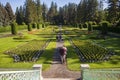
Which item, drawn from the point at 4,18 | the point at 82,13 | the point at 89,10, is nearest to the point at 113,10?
the point at 89,10

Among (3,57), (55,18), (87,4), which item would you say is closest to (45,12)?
(55,18)

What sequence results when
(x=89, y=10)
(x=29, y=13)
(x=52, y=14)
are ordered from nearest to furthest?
(x=29, y=13), (x=89, y=10), (x=52, y=14)

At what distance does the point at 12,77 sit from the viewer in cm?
994

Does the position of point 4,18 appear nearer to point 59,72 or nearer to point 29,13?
point 29,13

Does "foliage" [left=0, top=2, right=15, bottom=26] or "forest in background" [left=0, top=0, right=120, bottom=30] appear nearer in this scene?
"forest in background" [left=0, top=0, right=120, bottom=30]

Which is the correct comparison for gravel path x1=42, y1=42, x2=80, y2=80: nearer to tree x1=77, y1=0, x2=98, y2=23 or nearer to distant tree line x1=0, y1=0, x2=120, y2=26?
distant tree line x1=0, y1=0, x2=120, y2=26

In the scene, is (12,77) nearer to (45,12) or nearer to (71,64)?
(71,64)

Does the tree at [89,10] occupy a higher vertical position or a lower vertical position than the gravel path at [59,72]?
higher

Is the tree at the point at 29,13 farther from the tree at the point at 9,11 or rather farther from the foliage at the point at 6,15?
the tree at the point at 9,11

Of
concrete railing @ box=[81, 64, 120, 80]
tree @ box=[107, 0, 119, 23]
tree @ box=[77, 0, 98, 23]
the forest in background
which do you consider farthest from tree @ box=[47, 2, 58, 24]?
concrete railing @ box=[81, 64, 120, 80]

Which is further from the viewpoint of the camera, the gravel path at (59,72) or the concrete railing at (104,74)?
the gravel path at (59,72)

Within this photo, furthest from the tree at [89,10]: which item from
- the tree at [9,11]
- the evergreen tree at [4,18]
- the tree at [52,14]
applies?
the tree at [52,14]

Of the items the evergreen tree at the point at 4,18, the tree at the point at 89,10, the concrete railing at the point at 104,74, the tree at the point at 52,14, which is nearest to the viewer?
the concrete railing at the point at 104,74

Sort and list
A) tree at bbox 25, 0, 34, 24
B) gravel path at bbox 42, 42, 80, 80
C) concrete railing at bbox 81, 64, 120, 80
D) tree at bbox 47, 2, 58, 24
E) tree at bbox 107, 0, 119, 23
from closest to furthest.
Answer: concrete railing at bbox 81, 64, 120, 80 → gravel path at bbox 42, 42, 80, 80 → tree at bbox 107, 0, 119, 23 → tree at bbox 25, 0, 34, 24 → tree at bbox 47, 2, 58, 24
